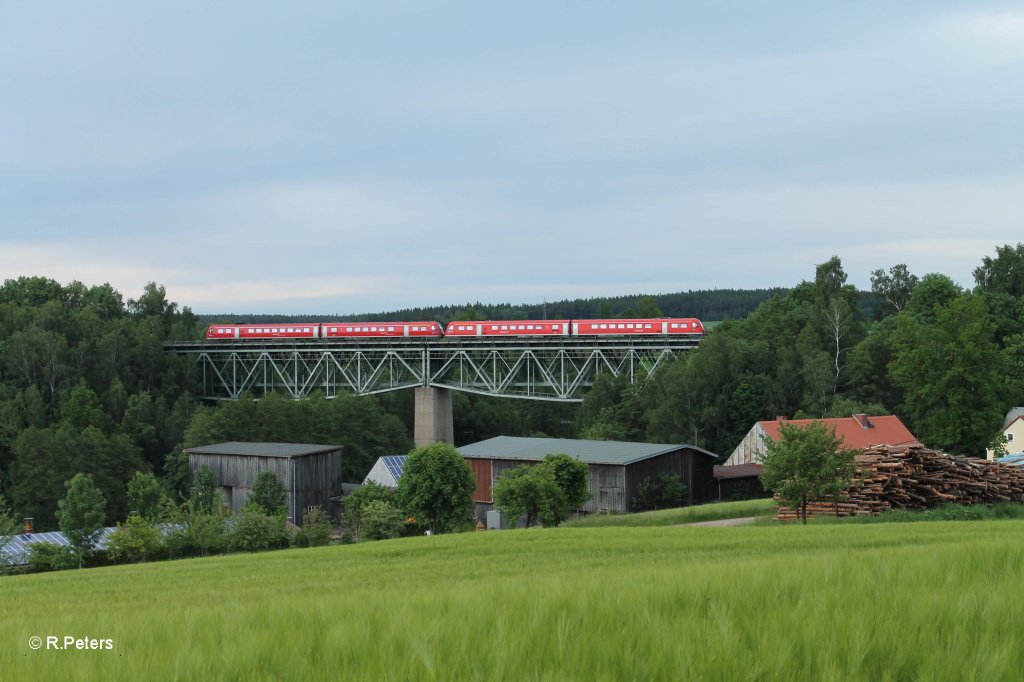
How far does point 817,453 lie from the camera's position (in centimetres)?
3231

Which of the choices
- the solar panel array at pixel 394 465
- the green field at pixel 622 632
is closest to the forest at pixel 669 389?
the solar panel array at pixel 394 465

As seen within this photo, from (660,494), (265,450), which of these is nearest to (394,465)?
(265,450)

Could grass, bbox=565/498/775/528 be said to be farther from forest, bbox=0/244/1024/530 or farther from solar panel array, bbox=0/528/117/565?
forest, bbox=0/244/1024/530

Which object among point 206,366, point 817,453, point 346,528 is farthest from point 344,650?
point 206,366

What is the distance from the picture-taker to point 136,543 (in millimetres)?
37625

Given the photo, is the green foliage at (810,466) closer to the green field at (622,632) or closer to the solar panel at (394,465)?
the green field at (622,632)

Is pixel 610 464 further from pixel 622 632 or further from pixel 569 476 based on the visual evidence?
pixel 622 632

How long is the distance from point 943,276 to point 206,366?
88.4m

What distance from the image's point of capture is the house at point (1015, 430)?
67.9 metres

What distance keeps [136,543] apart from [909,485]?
3172cm

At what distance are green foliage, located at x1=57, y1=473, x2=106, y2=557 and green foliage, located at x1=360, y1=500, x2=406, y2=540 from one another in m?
12.5

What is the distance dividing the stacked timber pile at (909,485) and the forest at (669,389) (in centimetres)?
2484

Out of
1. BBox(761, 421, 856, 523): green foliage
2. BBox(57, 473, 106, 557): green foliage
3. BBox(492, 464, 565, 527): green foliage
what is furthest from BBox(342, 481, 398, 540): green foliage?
BBox(761, 421, 856, 523): green foliage

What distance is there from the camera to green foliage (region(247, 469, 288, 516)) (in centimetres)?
5906
